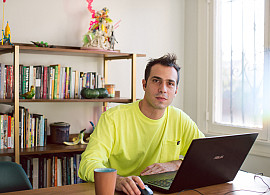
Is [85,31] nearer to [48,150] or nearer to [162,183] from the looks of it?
[48,150]

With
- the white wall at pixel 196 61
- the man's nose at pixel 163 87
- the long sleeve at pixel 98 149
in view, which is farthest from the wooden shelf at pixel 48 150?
the white wall at pixel 196 61

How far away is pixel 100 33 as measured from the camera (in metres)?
3.17

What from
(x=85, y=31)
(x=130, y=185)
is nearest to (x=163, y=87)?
(x=130, y=185)

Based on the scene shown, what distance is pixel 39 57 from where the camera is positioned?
3172 millimetres

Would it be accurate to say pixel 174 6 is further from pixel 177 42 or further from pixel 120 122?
pixel 120 122

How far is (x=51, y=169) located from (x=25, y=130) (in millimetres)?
407

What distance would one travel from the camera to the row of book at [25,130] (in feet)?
9.09

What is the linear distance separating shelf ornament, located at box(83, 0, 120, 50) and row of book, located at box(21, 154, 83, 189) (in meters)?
0.98

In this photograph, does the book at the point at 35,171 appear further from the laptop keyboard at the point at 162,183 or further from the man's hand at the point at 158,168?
the laptop keyboard at the point at 162,183

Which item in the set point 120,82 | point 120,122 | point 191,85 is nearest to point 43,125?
point 120,82

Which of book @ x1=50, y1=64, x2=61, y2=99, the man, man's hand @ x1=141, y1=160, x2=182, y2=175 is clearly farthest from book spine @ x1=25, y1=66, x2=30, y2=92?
man's hand @ x1=141, y1=160, x2=182, y2=175

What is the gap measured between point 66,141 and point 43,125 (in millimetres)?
260

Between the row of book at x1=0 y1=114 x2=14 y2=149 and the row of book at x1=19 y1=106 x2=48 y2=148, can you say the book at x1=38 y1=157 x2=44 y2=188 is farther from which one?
the row of book at x1=0 y1=114 x2=14 y2=149

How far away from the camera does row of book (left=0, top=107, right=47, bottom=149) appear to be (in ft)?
9.09
